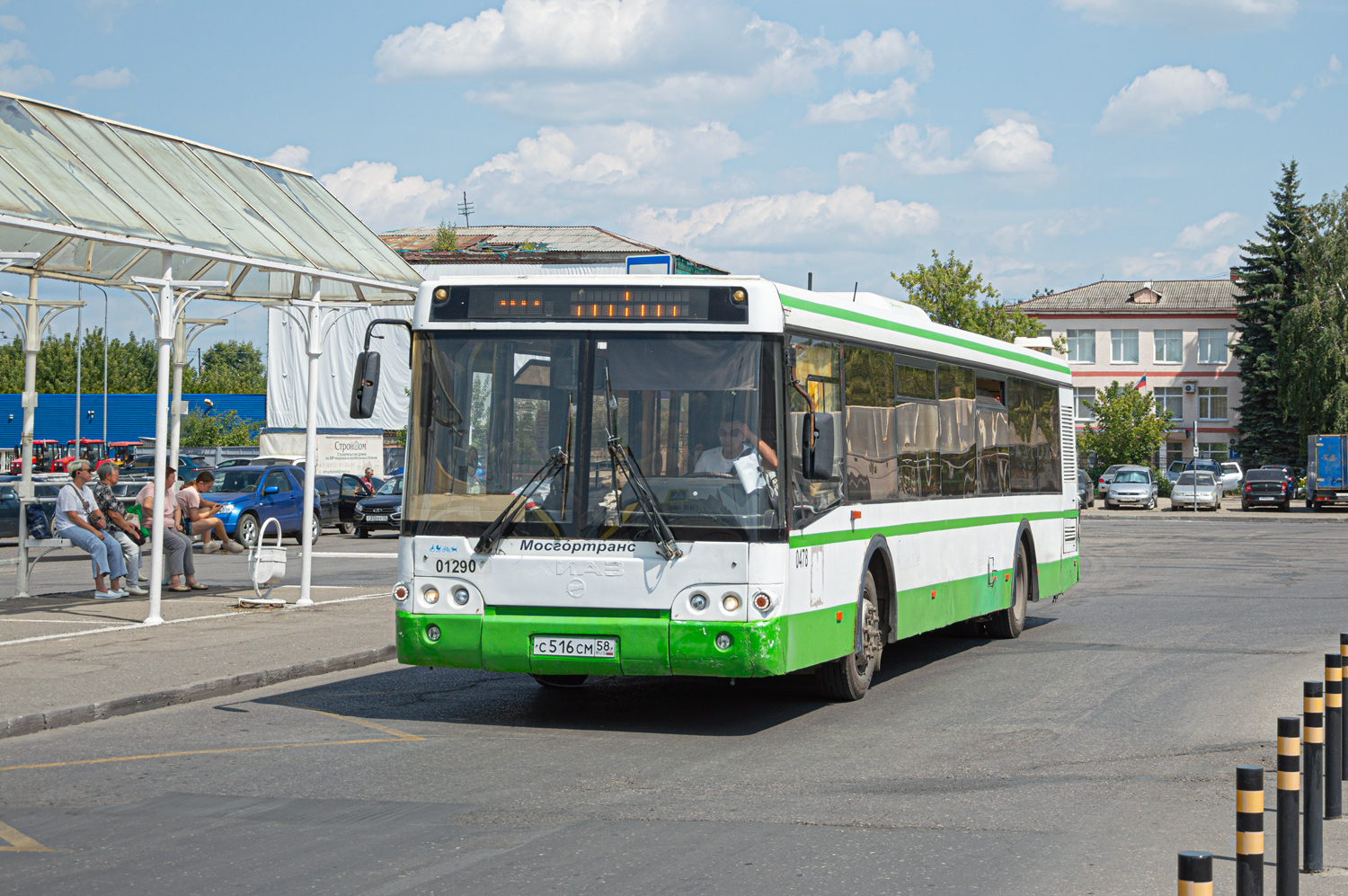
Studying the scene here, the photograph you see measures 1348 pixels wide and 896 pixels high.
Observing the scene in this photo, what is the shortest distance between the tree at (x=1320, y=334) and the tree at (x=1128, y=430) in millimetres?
6317

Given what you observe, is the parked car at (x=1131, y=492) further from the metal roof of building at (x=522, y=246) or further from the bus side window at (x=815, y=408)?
the bus side window at (x=815, y=408)

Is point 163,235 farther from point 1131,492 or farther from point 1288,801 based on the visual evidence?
point 1131,492

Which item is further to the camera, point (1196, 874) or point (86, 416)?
point (86, 416)

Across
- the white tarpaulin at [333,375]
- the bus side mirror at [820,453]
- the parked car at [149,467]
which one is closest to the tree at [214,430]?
the white tarpaulin at [333,375]

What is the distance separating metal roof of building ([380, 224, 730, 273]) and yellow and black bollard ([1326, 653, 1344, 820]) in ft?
234

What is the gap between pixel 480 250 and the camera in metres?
89.3

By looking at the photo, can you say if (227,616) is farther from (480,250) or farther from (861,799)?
(480,250)

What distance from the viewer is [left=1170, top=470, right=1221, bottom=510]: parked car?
55.7 m

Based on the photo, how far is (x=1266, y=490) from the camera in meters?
54.6

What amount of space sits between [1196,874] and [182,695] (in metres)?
8.60

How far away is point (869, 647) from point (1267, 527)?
3582cm

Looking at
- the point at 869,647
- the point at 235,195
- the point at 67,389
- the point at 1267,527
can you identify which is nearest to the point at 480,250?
the point at 67,389

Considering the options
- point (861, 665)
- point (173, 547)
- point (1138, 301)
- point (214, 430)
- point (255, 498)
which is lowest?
point (861, 665)

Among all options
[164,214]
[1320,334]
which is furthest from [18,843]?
[1320,334]
